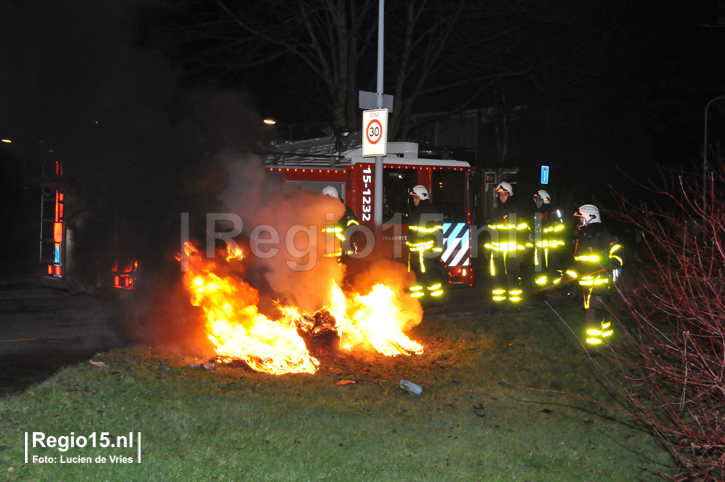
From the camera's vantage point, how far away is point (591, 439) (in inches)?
191

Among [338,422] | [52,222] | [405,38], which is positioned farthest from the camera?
[405,38]

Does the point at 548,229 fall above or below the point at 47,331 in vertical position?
above

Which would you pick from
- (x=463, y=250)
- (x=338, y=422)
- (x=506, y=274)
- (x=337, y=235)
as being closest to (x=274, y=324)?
(x=337, y=235)

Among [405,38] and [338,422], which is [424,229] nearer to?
[338,422]

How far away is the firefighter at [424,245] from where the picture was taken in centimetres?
934

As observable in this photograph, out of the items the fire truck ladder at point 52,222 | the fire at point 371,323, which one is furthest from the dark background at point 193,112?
the fire at point 371,323

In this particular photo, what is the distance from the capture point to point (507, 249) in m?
9.82

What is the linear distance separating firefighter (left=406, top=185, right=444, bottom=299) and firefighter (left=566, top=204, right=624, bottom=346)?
7.72ft

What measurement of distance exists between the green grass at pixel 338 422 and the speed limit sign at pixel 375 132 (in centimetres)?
346

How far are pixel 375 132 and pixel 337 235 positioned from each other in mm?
2111

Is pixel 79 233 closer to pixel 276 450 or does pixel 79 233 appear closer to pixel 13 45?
pixel 13 45

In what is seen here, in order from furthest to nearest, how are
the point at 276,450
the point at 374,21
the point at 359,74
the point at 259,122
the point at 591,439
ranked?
1. the point at 359,74
2. the point at 374,21
3. the point at 259,122
4. the point at 591,439
5. the point at 276,450

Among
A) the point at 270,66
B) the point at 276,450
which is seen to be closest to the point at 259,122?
the point at 276,450

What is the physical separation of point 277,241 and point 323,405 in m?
2.58
